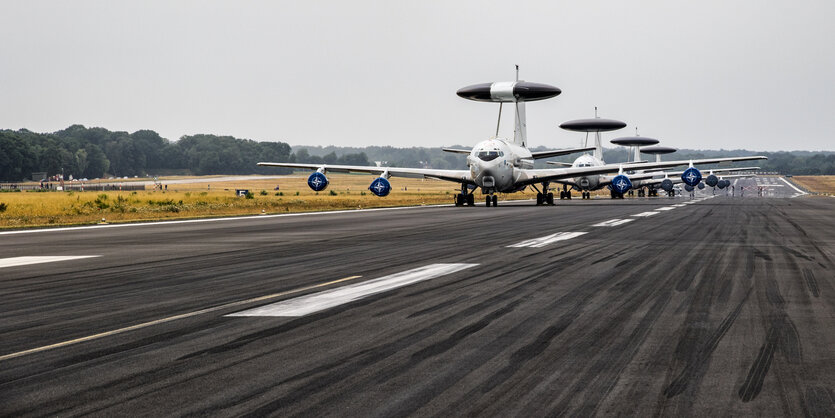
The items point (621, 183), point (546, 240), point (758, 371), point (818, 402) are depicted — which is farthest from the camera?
point (621, 183)

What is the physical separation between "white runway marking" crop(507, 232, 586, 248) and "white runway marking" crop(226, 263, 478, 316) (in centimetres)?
522

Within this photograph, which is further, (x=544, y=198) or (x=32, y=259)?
(x=544, y=198)

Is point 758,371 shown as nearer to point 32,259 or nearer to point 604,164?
point 32,259

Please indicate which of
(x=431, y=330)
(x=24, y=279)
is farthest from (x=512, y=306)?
(x=24, y=279)

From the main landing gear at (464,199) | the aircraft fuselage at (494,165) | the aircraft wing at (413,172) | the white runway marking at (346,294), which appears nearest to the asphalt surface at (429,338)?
the white runway marking at (346,294)

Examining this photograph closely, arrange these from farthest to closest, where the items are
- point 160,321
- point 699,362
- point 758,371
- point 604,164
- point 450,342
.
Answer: point 604,164 → point 160,321 → point 450,342 → point 699,362 → point 758,371

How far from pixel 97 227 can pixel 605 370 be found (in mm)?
26885

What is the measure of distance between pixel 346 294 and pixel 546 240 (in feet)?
36.7

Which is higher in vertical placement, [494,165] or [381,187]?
[494,165]

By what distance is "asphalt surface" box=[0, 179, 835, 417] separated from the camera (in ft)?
17.5

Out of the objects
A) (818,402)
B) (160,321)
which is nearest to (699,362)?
(818,402)

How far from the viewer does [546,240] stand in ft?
68.6

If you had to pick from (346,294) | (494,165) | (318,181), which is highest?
(494,165)

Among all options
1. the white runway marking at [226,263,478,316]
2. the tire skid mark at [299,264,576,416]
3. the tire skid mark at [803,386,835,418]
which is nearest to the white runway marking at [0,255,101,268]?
the white runway marking at [226,263,478,316]
